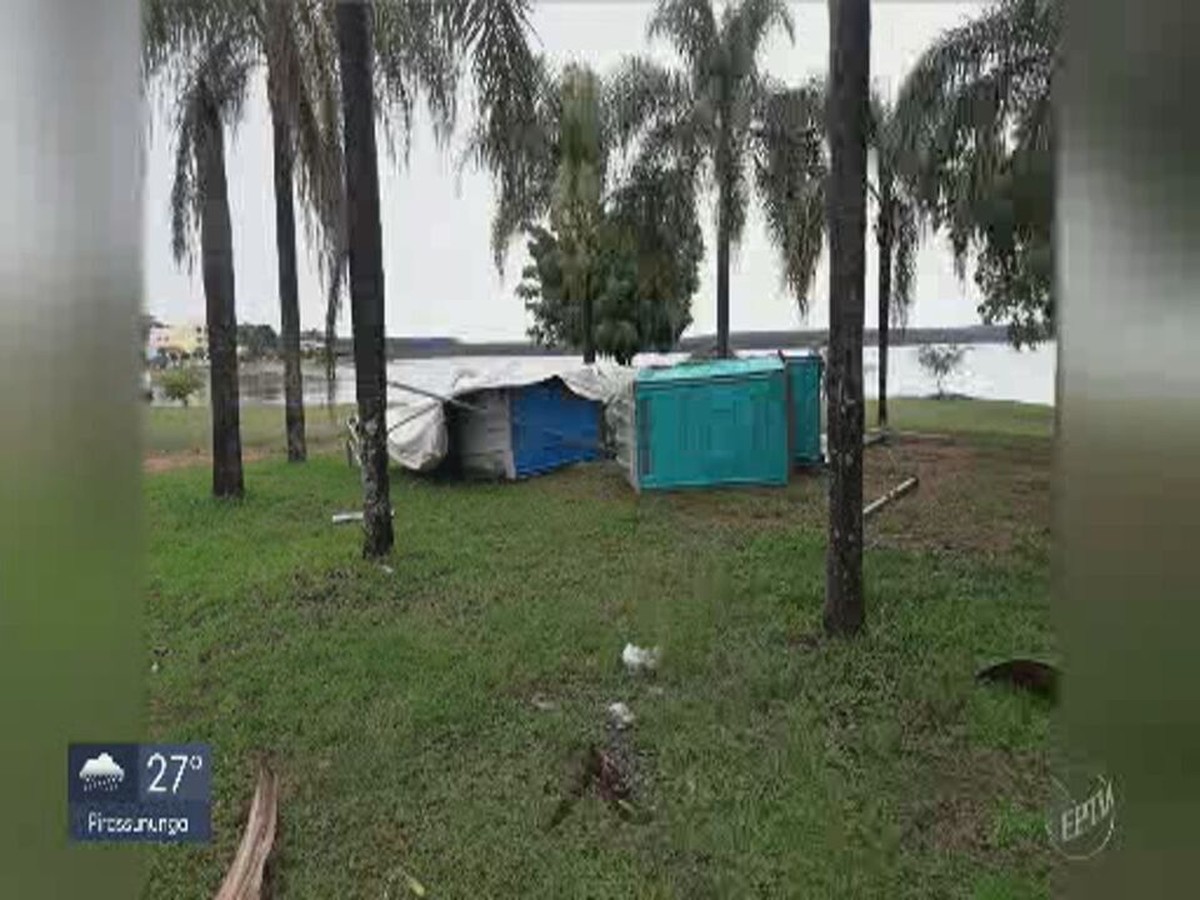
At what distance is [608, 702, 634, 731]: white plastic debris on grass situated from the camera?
353 cm

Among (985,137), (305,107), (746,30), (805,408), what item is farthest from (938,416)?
(305,107)

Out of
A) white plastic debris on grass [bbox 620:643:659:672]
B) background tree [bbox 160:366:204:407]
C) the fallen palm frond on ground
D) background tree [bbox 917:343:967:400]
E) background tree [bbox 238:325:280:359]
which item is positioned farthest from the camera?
background tree [bbox 238:325:280:359]

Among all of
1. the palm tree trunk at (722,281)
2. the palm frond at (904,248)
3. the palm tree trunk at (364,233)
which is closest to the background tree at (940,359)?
the palm frond at (904,248)

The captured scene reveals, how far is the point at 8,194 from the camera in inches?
55.5

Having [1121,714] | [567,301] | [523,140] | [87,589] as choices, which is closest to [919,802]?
[1121,714]

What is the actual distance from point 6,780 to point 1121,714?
75.3 inches

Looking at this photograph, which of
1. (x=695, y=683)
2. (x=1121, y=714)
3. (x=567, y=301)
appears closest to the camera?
(x=1121, y=714)

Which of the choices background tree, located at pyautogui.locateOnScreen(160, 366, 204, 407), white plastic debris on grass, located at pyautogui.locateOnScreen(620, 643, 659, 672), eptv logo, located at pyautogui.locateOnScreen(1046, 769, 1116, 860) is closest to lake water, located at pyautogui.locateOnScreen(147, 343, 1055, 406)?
background tree, located at pyautogui.locateOnScreen(160, 366, 204, 407)

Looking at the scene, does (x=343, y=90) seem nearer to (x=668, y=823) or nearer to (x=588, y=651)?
(x=588, y=651)

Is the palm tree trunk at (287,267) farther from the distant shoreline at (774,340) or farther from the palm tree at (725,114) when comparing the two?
the palm tree at (725,114)

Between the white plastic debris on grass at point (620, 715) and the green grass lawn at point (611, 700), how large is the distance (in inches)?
2.1

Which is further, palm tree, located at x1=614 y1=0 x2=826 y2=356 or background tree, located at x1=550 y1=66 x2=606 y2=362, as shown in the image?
background tree, located at x1=550 y1=66 x2=606 y2=362

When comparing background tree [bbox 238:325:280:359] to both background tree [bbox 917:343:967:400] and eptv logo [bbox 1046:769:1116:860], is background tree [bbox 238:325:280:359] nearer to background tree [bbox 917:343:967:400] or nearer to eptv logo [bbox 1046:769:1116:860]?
background tree [bbox 917:343:967:400]
